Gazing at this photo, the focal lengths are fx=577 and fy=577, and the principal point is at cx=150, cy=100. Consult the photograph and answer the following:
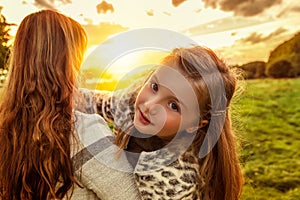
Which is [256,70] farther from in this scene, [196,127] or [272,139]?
[196,127]

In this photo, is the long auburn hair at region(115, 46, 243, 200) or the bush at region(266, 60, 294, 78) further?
the bush at region(266, 60, 294, 78)

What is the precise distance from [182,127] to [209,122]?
3.0 inches

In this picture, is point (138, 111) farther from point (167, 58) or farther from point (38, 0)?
point (38, 0)

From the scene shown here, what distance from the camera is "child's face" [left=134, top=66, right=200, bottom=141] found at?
1189mm

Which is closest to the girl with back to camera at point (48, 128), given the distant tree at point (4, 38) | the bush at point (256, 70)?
the distant tree at point (4, 38)

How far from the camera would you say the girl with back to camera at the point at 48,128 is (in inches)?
45.6

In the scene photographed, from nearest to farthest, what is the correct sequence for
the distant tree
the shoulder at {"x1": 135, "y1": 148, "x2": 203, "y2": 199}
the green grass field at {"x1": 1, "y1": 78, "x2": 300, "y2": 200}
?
1. the shoulder at {"x1": 135, "y1": 148, "x2": 203, "y2": 199}
2. the distant tree
3. the green grass field at {"x1": 1, "y1": 78, "x2": 300, "y2": 200}

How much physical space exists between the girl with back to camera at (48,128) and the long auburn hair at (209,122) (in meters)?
0.09

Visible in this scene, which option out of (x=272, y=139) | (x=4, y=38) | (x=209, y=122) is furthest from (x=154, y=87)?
(x=272, y=139)

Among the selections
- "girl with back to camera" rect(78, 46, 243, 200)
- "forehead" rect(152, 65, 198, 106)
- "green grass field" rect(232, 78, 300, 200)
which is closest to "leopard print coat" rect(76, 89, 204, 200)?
"girl with back to camera" rect(78, 46, 243, 200)

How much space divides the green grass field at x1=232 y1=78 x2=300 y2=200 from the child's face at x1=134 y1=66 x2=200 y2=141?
141cm

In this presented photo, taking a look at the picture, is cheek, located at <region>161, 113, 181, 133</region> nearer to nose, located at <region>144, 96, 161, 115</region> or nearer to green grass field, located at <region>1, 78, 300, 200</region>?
nose, located at <region>144, 96, 161, 115</region>

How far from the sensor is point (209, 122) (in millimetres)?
1260

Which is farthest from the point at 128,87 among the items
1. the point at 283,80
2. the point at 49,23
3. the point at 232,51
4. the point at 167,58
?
the point at 283,80
